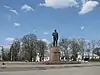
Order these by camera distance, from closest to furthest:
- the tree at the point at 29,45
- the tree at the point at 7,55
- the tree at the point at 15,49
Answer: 1. the tree at the point at 29,45
2. the tree at the point at 15,49
3. the tree at the point at 7,55

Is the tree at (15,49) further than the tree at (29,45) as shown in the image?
Yes

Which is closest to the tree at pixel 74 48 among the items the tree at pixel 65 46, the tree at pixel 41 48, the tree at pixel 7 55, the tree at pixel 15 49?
the tree at pixel 65 46

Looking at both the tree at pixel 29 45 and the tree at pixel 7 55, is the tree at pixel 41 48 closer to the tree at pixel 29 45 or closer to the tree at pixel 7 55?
the tree at pixel 29 45

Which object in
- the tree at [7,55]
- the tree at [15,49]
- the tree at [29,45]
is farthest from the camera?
the tree at [7,55]

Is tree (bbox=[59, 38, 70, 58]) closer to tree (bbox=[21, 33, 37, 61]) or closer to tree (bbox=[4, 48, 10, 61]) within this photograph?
tree (bbox=[21, 33, 37, 61])

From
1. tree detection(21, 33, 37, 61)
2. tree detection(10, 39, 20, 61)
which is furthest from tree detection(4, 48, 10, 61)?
tree detection(21, 33, 37, 61)

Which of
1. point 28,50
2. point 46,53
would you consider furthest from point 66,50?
point 28,50

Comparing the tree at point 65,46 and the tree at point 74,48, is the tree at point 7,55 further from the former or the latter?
the tree at point 74,48

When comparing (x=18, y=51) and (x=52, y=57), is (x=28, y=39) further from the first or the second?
(x=52, y=57)

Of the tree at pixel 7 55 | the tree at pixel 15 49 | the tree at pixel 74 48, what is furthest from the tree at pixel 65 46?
the tree at pixel 7 55

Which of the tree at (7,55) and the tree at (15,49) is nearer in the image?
the tree at (15,49)

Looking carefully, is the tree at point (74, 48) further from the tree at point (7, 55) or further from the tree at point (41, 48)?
the tree at point (7, 55)

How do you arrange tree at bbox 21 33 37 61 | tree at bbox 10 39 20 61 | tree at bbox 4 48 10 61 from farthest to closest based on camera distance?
tree at bbox 4 48 10 61 → tree at bbox 10 39 20 61 → tree at bbox 21 33 37 61

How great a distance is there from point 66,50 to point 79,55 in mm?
9077
